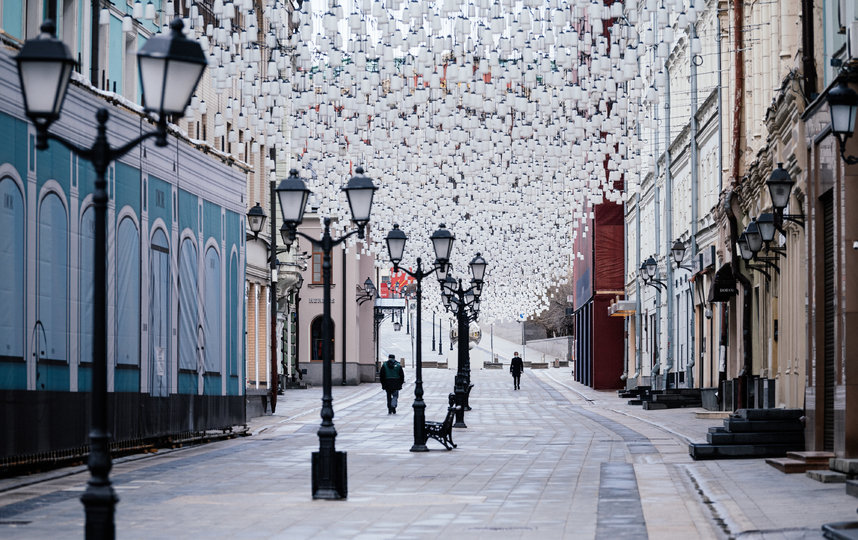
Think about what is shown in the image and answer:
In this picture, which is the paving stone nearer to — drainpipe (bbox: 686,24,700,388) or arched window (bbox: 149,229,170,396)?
arched window (bbox: 149,229,170,396)

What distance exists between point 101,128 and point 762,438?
16.6m

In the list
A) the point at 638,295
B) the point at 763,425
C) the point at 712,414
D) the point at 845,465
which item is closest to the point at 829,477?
the point at 845,465

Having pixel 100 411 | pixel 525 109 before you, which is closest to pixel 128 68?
pixel 525 109

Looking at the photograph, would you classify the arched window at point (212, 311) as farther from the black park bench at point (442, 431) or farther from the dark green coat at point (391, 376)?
the dark green coat at point (391, 376)

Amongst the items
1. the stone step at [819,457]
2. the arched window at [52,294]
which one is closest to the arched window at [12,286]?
the arched window at [52,294]

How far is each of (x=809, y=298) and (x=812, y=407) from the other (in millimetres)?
1614

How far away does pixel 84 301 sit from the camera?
22.5 metres

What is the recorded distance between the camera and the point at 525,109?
23656mm

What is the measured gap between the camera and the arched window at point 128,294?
2409 cm

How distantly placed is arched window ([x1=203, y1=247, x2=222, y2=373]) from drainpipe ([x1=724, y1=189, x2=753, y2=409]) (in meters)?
13.0

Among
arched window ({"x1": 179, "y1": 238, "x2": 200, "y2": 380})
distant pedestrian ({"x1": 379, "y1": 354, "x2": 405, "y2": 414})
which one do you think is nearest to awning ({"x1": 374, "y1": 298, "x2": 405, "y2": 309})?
distant pedestrian ({"x1": 379, "y1": 354, "x2": 405, "y2": 414})

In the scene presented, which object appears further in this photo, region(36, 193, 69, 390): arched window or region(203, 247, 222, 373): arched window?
region(203, 247, 222, 373): arched window

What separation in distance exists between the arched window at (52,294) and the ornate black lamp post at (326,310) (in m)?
3.59

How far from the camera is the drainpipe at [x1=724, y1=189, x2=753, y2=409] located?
35.5m
